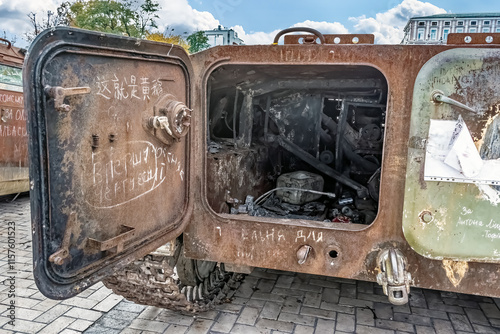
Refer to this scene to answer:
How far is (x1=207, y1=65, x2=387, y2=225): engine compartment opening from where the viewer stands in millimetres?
3234

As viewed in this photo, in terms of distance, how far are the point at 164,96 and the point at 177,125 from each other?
0.54 feet

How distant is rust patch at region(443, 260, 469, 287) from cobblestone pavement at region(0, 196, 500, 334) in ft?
3.09

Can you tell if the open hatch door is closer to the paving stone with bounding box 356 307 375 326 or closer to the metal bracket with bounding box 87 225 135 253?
the metal bracket with bounding box 87 225 135 253

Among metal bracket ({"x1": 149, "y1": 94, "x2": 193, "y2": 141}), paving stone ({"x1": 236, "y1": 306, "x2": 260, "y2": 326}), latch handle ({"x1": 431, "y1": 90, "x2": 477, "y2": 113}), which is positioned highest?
latch handle ({"x1": 431, "y1": 90, "x2": 477, "y2": 113})

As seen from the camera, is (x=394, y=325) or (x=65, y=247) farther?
(x=394, y=325)

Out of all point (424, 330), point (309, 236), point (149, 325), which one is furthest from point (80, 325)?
point (424, 330)

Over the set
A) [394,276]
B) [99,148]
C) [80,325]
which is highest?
[99,148]

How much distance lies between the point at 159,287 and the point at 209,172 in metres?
0.82

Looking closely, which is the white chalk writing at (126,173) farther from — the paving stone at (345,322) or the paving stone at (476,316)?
the paving stone at (476,316)

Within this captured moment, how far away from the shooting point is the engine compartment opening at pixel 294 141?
323cm

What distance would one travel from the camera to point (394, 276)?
7.54 feet

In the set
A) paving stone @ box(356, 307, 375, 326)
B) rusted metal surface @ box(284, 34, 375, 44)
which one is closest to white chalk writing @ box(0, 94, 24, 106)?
rusted metal surface @ box(284, 34, 375, 44)

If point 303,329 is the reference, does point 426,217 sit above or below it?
above

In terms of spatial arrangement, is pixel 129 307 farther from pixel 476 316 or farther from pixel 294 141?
pixel 476 316
